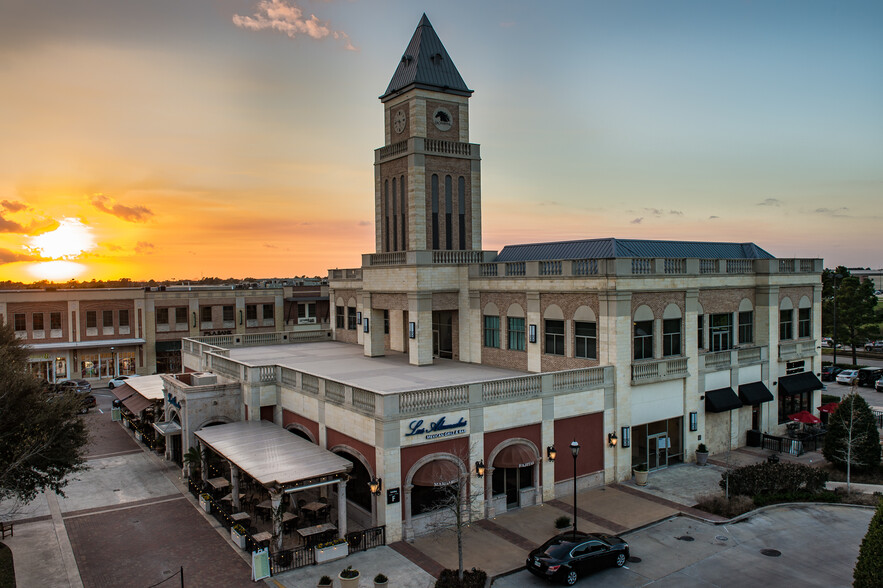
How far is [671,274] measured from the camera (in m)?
32.7

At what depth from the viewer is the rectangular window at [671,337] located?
1297 inches

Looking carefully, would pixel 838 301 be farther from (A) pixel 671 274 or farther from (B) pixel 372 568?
(B) pixel 372 568

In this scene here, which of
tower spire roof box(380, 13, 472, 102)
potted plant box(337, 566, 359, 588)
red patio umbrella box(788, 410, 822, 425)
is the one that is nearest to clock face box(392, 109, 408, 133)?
tower spire roof box(380, 13, 472, 102)

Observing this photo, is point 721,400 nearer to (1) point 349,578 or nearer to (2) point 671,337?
(2) point 671,337

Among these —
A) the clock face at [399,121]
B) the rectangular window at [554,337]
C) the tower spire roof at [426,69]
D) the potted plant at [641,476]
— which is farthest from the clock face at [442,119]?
the potted plant at [641,476]

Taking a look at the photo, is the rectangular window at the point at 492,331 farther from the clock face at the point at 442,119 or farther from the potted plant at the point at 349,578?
the potted plant at the point at 349,578

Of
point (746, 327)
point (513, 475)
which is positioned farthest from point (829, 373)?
point (513, 475)

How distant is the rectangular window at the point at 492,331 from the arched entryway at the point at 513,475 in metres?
10.7

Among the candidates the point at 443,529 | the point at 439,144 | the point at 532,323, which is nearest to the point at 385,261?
the point at 439,144

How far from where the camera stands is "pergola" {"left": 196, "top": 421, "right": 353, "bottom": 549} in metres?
23.3

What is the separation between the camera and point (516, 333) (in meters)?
36.1

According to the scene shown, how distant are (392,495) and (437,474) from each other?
1.94 m

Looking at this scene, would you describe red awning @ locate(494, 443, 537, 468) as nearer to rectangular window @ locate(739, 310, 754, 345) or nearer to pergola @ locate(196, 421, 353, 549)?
pergola @ locate(196, 421, 353, 549)

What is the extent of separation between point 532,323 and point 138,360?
4988 cm
